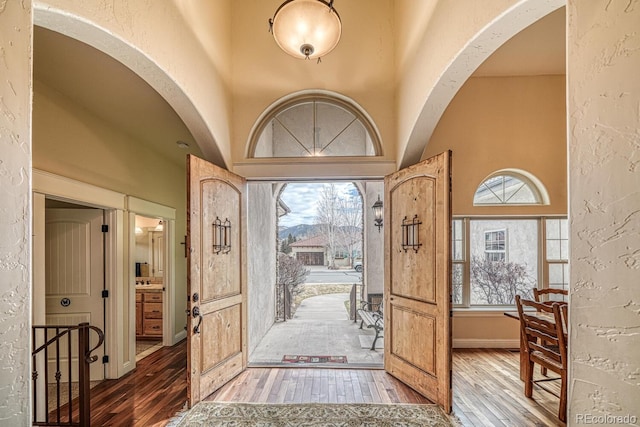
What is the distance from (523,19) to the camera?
76.5 inches

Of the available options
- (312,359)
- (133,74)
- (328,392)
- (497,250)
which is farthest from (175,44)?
(497,250)

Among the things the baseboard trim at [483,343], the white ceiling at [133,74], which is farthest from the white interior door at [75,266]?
the baseboard trim at [483,343]

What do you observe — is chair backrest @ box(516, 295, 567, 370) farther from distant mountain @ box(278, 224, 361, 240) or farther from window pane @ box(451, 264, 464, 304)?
distant mountain @ box(278, 224, 361, 240)

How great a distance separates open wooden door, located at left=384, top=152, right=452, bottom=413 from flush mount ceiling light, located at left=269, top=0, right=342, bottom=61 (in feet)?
4.69

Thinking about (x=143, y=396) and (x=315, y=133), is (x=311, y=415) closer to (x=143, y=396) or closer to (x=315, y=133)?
(x=143, y=396)

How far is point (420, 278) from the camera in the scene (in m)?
3.28

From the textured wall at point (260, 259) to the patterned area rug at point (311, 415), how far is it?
1.52 meters

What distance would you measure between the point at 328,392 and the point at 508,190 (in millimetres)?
3683

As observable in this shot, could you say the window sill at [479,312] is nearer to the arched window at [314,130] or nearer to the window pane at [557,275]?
the window pane at [557,275]

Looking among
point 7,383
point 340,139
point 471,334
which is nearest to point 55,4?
point 7,383

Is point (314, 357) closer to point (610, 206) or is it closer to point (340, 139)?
point (340, 139)

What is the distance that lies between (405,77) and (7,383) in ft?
12.2

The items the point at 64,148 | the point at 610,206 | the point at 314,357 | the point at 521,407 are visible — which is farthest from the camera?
the point at 314,357

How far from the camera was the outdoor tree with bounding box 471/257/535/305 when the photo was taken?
4.67 meters
